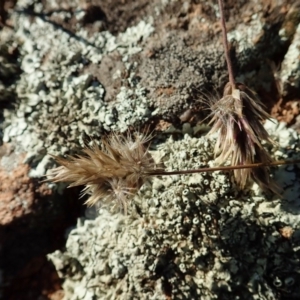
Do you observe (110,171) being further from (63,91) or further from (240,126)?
(63,91)

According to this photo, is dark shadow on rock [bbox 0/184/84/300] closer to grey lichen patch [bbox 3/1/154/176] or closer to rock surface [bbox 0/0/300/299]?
rock surface [bbox 0/0/300/299]

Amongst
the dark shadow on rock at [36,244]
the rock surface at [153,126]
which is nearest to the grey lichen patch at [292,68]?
the rock surface at [153,126]

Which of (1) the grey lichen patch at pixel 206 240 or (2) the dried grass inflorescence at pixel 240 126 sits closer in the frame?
(2) the dried grass inflorescence at pixel 240 126

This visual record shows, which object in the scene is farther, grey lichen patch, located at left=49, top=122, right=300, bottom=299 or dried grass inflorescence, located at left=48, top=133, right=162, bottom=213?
grey lichen patch, located at left=49, top=122, right=300, bottom=299

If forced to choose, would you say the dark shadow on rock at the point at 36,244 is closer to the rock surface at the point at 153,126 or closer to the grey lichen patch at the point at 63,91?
the rock surface at the point at 153,126

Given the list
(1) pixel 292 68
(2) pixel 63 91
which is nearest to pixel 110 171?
(2) pixel 63 91

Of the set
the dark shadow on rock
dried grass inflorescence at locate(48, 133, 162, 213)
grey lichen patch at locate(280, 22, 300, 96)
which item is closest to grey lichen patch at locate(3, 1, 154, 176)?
the dark shadow on rock
